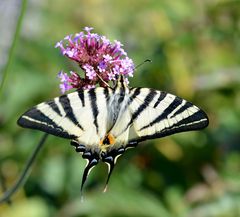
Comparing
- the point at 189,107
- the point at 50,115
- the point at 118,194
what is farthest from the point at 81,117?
the point at 118,194

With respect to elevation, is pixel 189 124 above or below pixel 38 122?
above

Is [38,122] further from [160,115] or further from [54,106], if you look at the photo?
[160,115]

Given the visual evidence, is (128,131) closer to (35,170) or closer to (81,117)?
(81,117)

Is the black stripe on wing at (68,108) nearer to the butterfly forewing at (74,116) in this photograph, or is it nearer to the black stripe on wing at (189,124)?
the butterfly forewing at (74,116)

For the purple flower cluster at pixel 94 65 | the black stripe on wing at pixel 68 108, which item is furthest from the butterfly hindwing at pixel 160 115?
the black stripe on wing at pixel 68 108

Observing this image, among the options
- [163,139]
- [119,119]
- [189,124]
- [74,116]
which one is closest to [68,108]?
[74,116]

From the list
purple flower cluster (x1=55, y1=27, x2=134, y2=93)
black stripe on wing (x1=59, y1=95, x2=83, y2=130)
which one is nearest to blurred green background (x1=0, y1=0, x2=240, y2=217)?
purple flower cluster (x1=55, y1=27, x2=134, y2=93)
